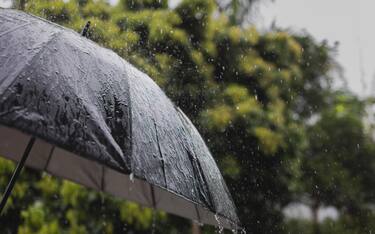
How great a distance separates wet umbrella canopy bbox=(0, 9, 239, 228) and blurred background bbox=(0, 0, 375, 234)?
2.73 metres

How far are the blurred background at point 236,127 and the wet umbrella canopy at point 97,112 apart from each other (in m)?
2.73

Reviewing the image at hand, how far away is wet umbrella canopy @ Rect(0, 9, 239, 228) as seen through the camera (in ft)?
3.02

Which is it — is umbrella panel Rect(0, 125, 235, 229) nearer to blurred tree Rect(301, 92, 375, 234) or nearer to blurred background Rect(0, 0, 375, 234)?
blurred background Rect(0, 0, 375, 234)

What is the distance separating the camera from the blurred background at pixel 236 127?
161 inches

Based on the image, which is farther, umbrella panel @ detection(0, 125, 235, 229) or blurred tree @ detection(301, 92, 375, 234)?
blurred tree @ detection(301, 92, 375, 234)

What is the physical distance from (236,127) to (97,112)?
4086mm

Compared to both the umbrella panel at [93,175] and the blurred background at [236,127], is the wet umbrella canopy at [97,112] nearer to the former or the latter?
the umbrella panel at [93,175]

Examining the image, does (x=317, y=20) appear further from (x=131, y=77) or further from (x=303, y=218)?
(x=131, y=77)

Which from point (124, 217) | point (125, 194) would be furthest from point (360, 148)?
point (125, 194)

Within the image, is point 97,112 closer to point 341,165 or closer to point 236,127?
point 236,127

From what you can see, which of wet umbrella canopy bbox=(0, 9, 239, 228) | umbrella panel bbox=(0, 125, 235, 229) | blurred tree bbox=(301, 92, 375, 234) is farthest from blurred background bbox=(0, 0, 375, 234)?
wet umbrella canopy bbox=(0, 9, 239, 228)

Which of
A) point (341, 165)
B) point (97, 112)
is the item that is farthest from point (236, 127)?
point (97, 112)

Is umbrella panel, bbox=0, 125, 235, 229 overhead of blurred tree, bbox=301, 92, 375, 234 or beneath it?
beneath

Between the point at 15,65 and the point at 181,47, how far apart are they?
4156mm
